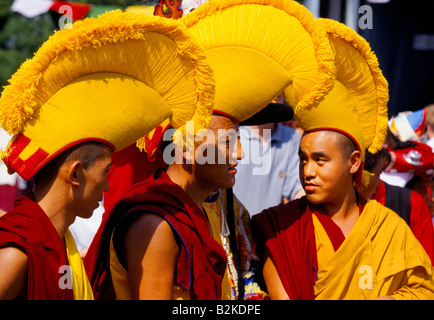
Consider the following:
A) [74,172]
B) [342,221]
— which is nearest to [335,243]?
[342,221]

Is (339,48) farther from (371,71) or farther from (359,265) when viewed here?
(359,265)

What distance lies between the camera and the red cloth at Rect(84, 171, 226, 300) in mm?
2441

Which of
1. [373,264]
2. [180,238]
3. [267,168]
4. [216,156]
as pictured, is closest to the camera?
[180,238]

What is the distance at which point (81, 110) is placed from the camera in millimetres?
2201

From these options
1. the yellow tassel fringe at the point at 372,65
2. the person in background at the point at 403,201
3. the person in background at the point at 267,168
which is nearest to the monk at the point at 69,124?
the yellow tassel fringe at the point at 372,65

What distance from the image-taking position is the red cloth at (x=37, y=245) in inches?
80.1

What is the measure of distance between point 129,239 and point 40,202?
0.38m

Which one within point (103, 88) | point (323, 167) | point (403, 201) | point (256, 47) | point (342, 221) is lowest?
point (342, 221)

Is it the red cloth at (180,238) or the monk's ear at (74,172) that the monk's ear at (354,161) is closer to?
the red cloth at (180,238)

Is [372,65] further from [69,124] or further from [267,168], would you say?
[267,168]

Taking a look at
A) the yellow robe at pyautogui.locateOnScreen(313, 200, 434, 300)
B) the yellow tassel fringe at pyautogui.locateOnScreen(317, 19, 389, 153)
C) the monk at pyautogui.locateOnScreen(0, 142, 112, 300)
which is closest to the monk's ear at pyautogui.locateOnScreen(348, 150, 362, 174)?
the yellow tassel fringe at pyautogui.locateOnScreen(317, 19, 389, 153)

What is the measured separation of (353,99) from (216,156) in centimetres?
97

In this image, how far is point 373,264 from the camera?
10.4 ft
